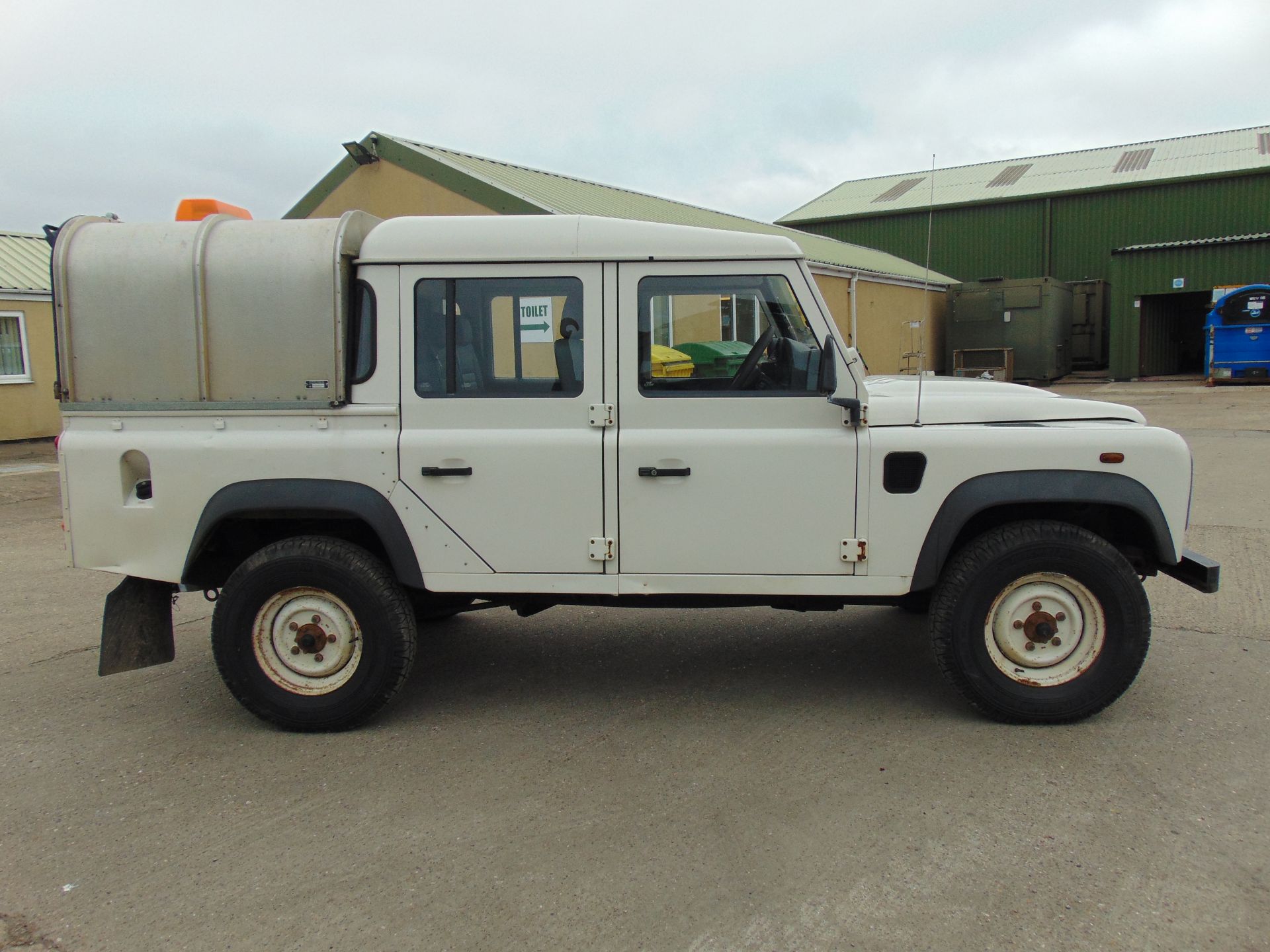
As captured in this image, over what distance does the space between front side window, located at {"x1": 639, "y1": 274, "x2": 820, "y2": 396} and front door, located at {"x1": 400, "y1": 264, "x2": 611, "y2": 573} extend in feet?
0.82

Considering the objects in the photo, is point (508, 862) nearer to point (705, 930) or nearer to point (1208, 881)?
point (705, 930)

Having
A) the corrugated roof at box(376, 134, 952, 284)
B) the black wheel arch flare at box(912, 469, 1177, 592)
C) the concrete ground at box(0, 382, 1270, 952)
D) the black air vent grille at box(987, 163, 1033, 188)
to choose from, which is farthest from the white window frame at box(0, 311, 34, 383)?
the black air vent grille at box(987, 163, 1033, 188)

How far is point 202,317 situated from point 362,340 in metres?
0.66

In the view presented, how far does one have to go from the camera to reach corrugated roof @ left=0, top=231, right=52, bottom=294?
1633 cm

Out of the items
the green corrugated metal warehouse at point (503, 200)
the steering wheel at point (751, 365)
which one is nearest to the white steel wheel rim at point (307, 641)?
the steering wheel at point (751, 365)

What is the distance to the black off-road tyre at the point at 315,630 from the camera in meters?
4.07

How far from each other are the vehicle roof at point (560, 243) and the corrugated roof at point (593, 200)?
256 inches

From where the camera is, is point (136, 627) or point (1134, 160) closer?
point (136, 627)

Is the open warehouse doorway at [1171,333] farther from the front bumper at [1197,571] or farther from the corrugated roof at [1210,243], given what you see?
the front bumper at [1197,571]

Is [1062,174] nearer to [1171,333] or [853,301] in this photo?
[1171,333]

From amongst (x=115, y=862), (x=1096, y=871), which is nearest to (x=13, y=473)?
(x=115, y=862)

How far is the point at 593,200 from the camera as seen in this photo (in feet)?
52.4

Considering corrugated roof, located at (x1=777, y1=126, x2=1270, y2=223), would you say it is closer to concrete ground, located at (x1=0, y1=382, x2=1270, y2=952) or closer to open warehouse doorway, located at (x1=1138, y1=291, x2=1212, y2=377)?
open warehouse doorway, located at (x1=1138, y1=291, x2=1212, y2=377)

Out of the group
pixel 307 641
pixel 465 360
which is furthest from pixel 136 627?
pixel 465 360
